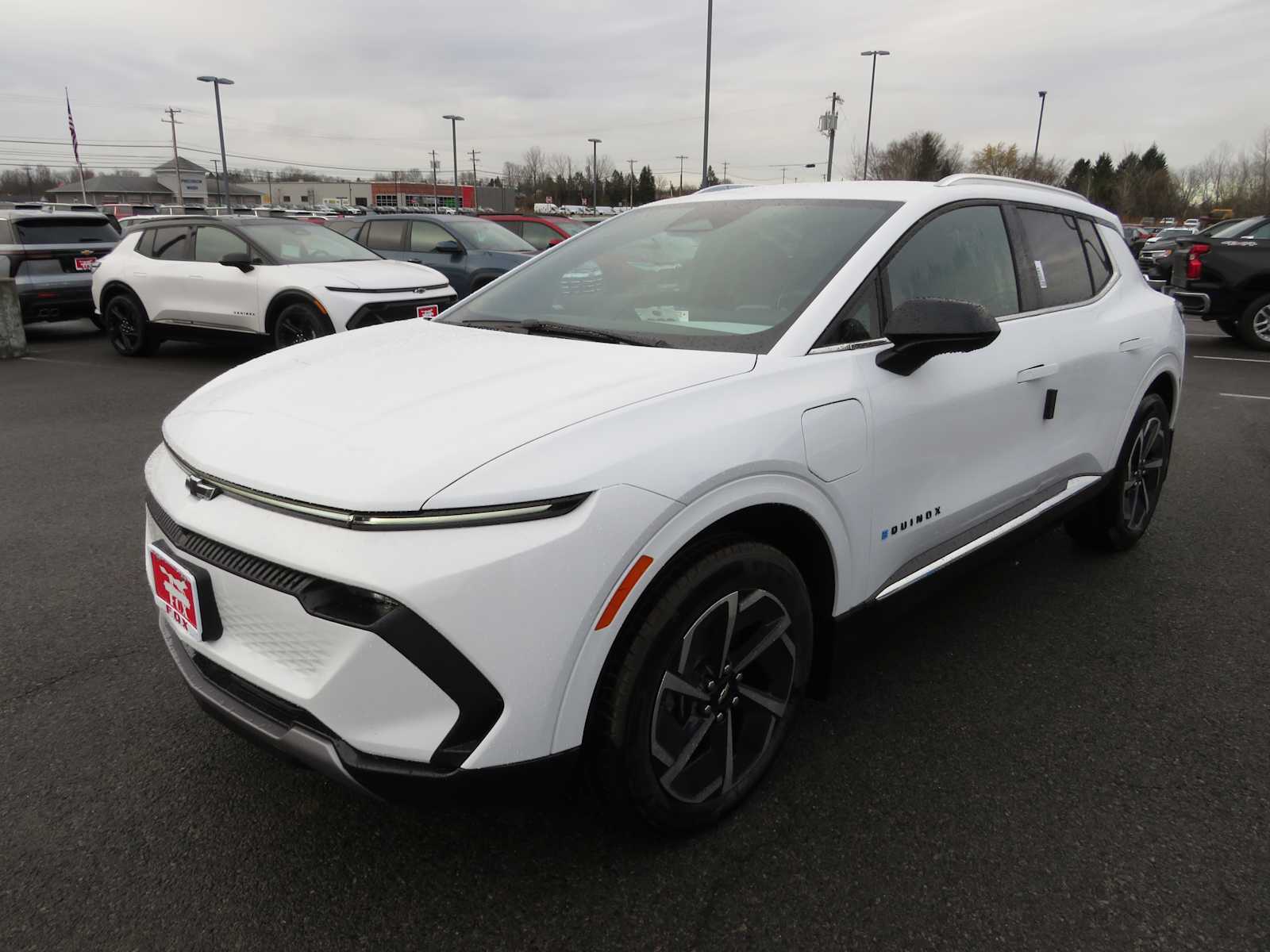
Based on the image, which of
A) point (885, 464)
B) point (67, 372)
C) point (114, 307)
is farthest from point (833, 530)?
point (114, 307)

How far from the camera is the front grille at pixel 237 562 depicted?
1.78m

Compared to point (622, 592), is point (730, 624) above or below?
below

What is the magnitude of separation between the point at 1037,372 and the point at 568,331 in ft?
5.51

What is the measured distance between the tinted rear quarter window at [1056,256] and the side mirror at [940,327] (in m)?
1.17

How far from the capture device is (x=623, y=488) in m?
1.81

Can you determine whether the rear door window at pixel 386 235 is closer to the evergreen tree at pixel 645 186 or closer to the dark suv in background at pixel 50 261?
the dark suv in background at pixel 50 261

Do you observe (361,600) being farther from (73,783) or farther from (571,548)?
(73,783)

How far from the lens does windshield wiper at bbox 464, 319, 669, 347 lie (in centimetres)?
248

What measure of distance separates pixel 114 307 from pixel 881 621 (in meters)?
10.9

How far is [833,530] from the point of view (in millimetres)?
2336

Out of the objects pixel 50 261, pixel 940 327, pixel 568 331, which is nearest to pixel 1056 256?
pixel 940 327

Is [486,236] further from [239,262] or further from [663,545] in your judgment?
[663,545]

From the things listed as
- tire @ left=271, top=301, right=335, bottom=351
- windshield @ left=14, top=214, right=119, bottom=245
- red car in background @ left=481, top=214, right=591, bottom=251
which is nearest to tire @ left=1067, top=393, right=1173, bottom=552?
tire @ left=271, top=301, right=335, bottom=351

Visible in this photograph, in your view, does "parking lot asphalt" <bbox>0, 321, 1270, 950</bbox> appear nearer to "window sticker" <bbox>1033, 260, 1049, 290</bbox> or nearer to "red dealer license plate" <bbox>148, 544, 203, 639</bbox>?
"red dealer license plate" <bbox>148, 544, 203, 639</bbox>
